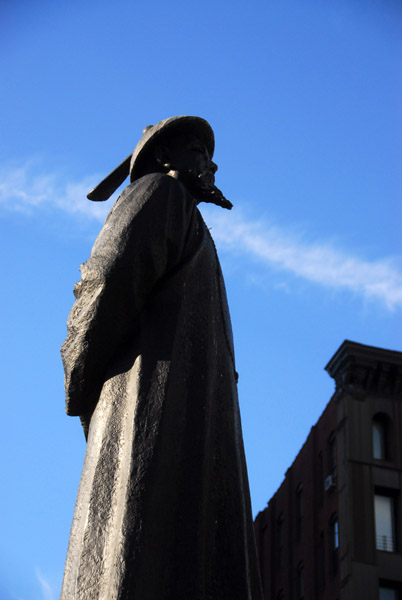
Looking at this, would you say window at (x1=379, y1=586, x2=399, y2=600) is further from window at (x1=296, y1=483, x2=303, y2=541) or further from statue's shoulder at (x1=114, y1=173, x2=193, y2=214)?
statue's shoulder at (x1=114, y1=173, x2=193, y2=214)

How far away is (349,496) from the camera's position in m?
39.2

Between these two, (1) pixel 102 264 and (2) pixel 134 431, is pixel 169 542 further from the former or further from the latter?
(1) pixel 102 264

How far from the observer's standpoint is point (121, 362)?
4258 millimetres

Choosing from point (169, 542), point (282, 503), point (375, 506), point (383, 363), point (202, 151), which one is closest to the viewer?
point (169, 542)

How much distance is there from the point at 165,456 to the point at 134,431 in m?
0.16

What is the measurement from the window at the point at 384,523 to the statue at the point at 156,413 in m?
35.9

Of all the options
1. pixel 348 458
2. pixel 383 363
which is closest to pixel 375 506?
pixel 348 458

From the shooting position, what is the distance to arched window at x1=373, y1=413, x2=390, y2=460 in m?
41.4

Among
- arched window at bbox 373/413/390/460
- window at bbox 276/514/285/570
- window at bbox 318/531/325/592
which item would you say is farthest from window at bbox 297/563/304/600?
arched window at bbox 373/413/390/460

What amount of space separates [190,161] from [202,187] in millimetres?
182

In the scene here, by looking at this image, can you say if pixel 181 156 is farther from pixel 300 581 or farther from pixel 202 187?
pixel 300 581

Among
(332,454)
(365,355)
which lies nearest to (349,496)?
(332,454)

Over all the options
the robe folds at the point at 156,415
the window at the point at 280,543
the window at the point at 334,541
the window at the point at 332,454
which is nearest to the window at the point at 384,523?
the window at the point at 334,541

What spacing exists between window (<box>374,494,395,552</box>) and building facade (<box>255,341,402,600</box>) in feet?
0.13
